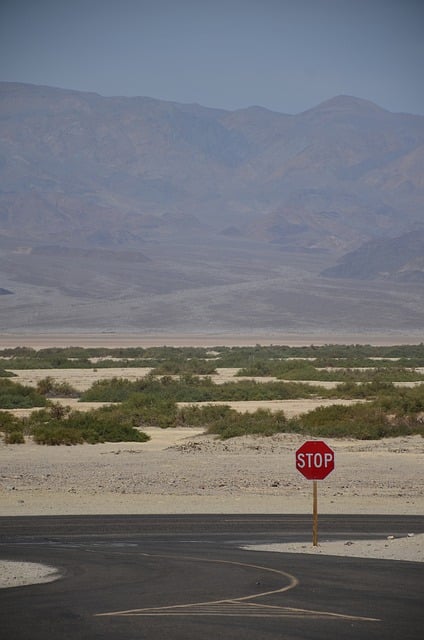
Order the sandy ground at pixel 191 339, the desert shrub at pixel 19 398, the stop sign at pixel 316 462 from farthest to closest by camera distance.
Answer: the sandy ground at pixel 191 339
the desert shrub at pixel 19 398
the stop sign at pixel 316 462

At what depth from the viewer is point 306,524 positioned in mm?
17875

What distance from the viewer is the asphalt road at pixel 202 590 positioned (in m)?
9.77

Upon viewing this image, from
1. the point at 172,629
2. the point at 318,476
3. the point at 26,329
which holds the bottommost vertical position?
the point at 172,629

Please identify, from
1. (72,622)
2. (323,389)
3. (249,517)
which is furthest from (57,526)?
(323,389)

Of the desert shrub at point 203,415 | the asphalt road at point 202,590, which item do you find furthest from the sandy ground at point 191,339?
the asphalt road at point 202,590

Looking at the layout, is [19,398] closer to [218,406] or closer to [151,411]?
[151,411]

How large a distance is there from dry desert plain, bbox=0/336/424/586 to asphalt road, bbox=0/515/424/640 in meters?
1.40

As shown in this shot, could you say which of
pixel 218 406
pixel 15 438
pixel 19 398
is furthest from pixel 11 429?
pixel 19 398

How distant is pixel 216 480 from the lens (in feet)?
78.6

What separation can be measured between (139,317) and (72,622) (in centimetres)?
15973

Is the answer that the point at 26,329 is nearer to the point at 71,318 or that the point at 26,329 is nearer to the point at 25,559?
the point at 71,318

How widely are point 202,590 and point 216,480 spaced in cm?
1243

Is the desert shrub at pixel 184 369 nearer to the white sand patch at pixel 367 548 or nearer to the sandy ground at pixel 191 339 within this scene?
the sandy ground at pixel 191 339

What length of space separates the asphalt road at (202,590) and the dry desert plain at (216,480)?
140cm
